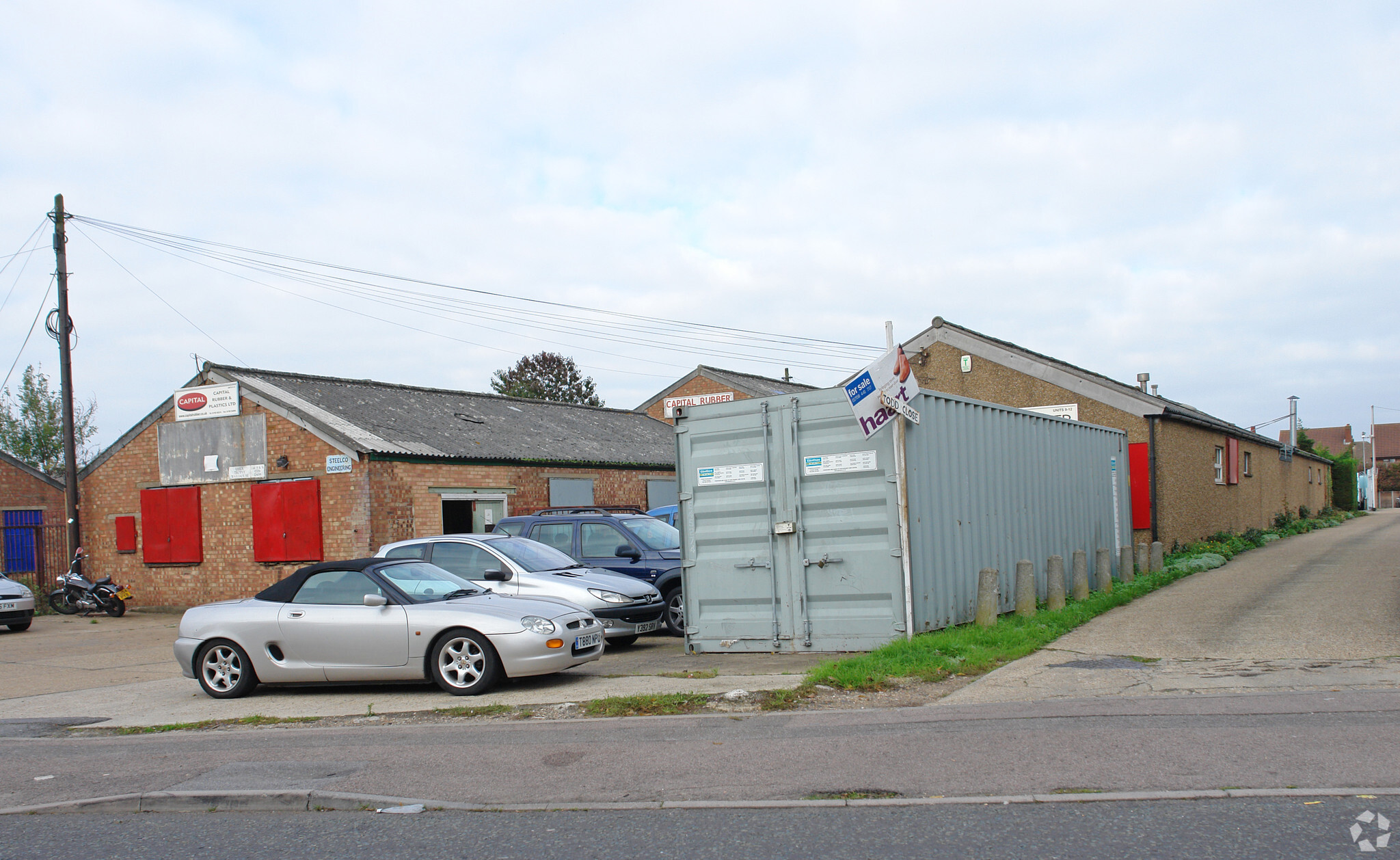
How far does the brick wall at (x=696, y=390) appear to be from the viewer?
4353 centimetres

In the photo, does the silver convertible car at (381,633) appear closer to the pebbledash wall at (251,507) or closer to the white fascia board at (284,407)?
the pebbledash wall at (251,507)

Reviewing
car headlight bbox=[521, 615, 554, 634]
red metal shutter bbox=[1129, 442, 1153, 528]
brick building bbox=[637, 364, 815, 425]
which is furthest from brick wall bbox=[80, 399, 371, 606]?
brick building bbox=[637, 364, 815, 425]

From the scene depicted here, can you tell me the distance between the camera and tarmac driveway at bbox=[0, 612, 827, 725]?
9.38 metres

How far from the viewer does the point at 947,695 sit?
836cm

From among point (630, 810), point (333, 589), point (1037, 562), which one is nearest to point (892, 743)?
point (630, 810)

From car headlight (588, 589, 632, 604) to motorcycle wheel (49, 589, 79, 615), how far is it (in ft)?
52.2

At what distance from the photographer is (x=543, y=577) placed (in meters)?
12.2

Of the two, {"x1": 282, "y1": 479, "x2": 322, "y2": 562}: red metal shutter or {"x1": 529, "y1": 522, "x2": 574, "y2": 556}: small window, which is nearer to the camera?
{"x1": 529, "y1": 522, "x2": 574, "y2": 556}: small window

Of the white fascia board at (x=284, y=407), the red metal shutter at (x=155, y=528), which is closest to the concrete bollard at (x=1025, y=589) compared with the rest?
the white fascia board at (x=284, y=407)

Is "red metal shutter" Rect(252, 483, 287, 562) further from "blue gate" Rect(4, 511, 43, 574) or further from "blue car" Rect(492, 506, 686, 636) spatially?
"blue gate" Rect(4, 511, 43, 574)

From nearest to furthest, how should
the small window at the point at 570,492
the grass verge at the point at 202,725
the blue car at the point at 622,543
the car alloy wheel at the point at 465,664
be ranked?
the grass verge at the point at 202,725
the car alloy wheel at the point at 465,664
the blue car at the point at 622,543
the small window at the point at 570,492

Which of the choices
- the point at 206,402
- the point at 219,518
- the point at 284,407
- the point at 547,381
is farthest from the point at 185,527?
the point at 547,381

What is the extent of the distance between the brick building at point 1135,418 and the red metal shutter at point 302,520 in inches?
504

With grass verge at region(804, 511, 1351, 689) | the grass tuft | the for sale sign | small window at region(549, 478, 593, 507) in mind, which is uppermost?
the for sale sign
